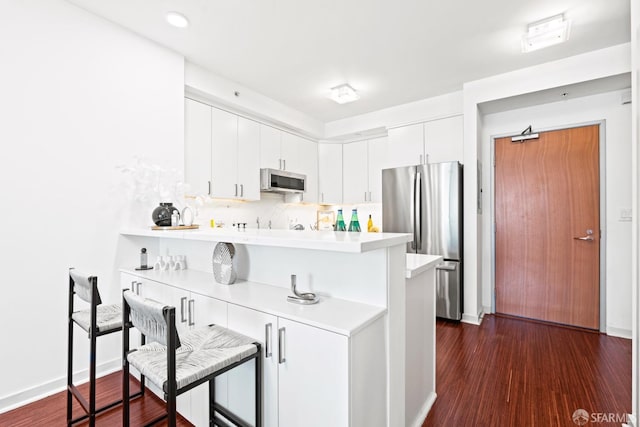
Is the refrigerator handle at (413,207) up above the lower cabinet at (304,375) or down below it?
above

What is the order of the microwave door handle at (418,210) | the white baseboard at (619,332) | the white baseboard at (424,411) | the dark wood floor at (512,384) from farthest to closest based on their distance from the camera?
the microwave door handle at (418,210)
the white baseboard at (619,332)
the dark wood floor at (512,384)
the white baseboard at (424,411)

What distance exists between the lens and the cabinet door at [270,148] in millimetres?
3995

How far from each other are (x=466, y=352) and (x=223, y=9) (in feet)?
11.2

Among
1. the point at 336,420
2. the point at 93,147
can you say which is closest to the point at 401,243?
the point at 336,420

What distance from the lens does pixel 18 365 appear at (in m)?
1.94

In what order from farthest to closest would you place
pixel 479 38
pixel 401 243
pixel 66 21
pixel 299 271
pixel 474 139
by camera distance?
1. pixel 474 139
2. pixel 479 38
3. pixel 66 21
4. pixel 299 271
5. pixel 401 243

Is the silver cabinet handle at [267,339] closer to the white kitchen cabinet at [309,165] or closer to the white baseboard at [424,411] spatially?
the white baseboard at [424,411]

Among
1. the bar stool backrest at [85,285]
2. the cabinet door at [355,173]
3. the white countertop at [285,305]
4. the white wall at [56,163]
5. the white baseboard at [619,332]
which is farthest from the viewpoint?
the cabinet door at [355,173]

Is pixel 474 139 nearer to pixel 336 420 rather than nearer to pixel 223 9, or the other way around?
pixel 223 9

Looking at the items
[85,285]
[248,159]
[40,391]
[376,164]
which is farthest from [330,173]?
[40,391]

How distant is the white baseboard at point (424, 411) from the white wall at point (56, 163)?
7.50ft

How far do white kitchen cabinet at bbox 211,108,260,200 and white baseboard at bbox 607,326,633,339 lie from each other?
4.06 m

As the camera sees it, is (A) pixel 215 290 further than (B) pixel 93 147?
No

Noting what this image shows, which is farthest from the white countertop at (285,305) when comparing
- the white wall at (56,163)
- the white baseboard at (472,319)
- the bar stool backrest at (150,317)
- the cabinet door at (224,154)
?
the white baseboard at (472,319)
